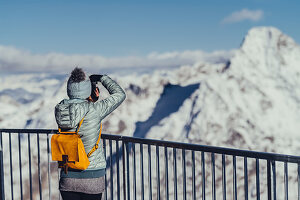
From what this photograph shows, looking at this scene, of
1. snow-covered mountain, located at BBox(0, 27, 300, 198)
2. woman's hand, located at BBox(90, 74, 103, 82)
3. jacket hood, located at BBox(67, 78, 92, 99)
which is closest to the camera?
jacket hood, located at BBox(67, 78, 92, 99)

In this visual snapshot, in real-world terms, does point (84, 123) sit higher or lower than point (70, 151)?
higher

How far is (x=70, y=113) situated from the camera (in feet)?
10.2

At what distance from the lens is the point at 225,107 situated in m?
28.7

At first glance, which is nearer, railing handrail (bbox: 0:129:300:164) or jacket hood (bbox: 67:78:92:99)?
railing handrail (bbox: 0:129:300:164)

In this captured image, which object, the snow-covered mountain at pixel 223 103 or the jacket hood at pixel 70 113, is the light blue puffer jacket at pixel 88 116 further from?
the snow-covered mountain at pixel 223 103

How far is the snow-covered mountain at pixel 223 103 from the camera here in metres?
27.0

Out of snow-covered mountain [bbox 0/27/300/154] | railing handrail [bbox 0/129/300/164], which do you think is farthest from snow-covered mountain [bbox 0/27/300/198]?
railing handrail [bbox 0/129/300/164]

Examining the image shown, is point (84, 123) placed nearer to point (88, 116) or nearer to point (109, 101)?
point (88, 116)

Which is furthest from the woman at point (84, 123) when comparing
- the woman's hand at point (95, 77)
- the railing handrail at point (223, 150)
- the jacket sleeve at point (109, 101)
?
the railing handrail at point (223, 150)

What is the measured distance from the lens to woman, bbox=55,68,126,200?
3146mm

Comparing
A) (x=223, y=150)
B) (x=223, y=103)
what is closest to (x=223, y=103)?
(x=223, y=103)

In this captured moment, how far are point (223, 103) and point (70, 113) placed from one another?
87.0ft

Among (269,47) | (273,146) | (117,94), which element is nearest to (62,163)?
(117,94)

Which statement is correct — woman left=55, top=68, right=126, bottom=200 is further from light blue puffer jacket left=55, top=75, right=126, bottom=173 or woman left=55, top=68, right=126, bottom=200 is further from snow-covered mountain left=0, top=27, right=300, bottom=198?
snow-covered mountain left=0, top=27, right=300, bottom=198
